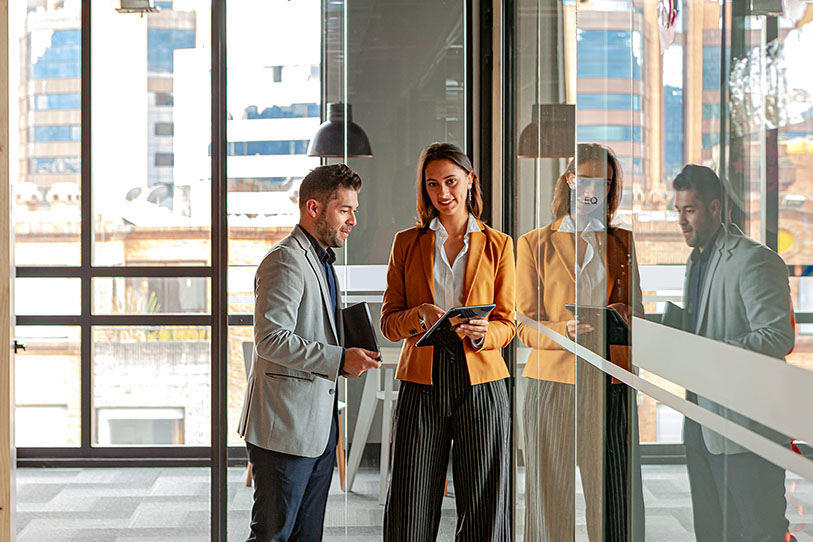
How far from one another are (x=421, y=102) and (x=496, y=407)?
1369 mm

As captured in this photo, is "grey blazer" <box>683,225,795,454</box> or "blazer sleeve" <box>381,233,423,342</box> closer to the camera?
A: "grey blazer" <box>683,225,795,454</box>

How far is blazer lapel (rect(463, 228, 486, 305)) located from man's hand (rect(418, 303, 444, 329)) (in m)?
0.11

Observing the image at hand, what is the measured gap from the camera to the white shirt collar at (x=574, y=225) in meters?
1.73

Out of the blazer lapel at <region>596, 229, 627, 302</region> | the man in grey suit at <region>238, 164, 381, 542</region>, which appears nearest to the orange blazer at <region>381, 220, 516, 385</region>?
the man in grey suit at <region>238, 164, 381, 542</region>

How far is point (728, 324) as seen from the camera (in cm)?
104

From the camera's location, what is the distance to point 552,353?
2305 mm

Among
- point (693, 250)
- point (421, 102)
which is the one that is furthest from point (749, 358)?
point (421, 102)

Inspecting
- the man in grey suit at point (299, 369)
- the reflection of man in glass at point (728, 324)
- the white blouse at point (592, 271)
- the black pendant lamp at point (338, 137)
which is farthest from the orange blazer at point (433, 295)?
the reflection of man in glass at point (728, 324)

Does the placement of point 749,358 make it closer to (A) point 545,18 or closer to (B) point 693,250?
(B) point 693,250

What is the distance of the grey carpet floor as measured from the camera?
3180 mm

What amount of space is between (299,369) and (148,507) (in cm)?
212

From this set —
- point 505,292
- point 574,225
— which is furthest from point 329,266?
point 574,225

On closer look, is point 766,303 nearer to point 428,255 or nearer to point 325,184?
point 428,255

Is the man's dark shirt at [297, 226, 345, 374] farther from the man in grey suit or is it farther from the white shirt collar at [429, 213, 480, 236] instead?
the white shirt collar at [429, 213, 480, 236]
